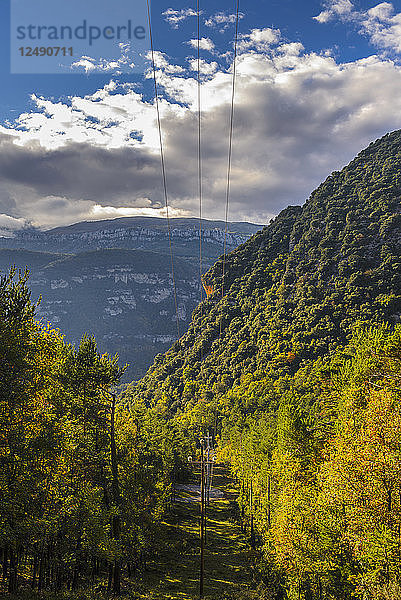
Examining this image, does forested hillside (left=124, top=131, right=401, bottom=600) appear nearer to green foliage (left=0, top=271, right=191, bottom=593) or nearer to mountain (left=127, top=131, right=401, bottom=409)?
mountain (left=127, top=131, right=401, bottom=409)

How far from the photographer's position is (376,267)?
12538 centimetres

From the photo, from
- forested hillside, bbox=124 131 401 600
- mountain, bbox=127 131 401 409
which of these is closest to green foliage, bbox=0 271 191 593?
forested hillside, bbox=124 131 401 600

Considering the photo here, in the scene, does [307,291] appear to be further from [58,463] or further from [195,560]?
[58,463]

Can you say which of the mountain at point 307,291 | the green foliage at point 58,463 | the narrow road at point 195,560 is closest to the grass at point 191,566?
the narrow road at point 195,560

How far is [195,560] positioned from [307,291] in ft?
365

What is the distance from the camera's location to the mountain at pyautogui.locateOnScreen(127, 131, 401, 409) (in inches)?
4705

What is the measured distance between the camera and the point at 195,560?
40.4m

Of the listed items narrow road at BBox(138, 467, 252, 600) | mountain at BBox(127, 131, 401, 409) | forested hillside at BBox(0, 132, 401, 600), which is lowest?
narrow road at BBox(138, 467, 252, 600)

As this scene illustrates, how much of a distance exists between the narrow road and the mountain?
212 feet

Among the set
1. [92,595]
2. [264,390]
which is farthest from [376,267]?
[92,595]

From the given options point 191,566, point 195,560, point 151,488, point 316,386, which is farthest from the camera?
point 316,386

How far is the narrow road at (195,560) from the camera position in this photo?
2983 centimetres

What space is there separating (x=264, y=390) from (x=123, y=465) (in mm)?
84325

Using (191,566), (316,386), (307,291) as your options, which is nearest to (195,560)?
(191,566)
